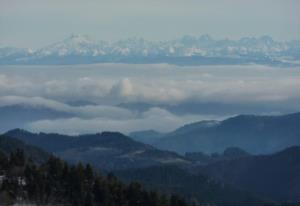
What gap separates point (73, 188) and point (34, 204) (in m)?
9.25

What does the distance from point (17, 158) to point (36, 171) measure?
1718 centimetres

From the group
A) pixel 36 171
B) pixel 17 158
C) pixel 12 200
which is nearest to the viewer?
pixel 12 200

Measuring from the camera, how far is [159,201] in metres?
155

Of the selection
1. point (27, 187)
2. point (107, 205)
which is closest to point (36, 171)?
point (27, 187)

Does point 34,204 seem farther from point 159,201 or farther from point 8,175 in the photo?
point 159,201

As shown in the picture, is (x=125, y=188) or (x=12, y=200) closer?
(x=12, y=200)

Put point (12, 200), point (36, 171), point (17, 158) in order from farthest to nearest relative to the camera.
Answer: point (17, 158)
point (36, 171)
point (12, 200)

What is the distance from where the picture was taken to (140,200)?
154 metres

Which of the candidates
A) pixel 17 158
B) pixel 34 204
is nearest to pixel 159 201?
pixel 34 204

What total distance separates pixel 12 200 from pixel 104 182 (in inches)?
760

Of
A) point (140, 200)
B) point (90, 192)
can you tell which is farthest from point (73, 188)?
point (140, 200)

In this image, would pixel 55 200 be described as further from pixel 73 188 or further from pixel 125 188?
pixel 125 188

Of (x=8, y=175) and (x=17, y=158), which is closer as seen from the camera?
(x=8, y=175)

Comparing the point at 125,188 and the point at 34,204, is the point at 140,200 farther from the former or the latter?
the point at 34,204
